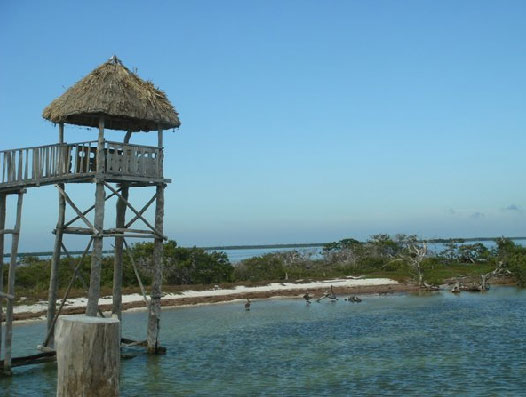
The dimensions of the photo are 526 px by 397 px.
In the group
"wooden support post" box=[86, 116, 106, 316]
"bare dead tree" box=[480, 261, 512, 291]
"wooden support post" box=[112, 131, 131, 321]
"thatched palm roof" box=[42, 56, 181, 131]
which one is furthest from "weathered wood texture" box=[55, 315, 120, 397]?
"bare dead tree" box=[480, 261, 512, 291]

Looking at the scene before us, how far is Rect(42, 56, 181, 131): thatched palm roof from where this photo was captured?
18.9 meters

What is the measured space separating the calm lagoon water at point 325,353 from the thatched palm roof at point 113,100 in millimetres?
7756

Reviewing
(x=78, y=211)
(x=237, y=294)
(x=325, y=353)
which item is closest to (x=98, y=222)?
(x=78, y=211)

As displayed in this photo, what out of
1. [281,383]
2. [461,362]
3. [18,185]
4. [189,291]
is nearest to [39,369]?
[18,185]

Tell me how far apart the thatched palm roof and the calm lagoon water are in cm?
776

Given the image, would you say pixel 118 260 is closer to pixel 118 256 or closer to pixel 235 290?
pixel 118 256

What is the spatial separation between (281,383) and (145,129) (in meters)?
10.9

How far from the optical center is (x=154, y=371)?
18531 millimetres

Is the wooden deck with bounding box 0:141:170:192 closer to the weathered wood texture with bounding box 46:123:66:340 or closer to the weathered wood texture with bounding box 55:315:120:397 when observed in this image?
the weathered wood texture with bounding box 46:123:66:340

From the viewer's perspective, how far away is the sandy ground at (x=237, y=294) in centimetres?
3325

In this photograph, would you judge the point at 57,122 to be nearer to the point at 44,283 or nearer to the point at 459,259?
the point at 44,283

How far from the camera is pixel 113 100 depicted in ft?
62.4

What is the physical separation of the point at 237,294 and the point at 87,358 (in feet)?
132

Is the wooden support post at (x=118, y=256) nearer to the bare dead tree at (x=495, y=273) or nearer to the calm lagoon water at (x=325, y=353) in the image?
the calm lagoon water at (x=325, y=353)
